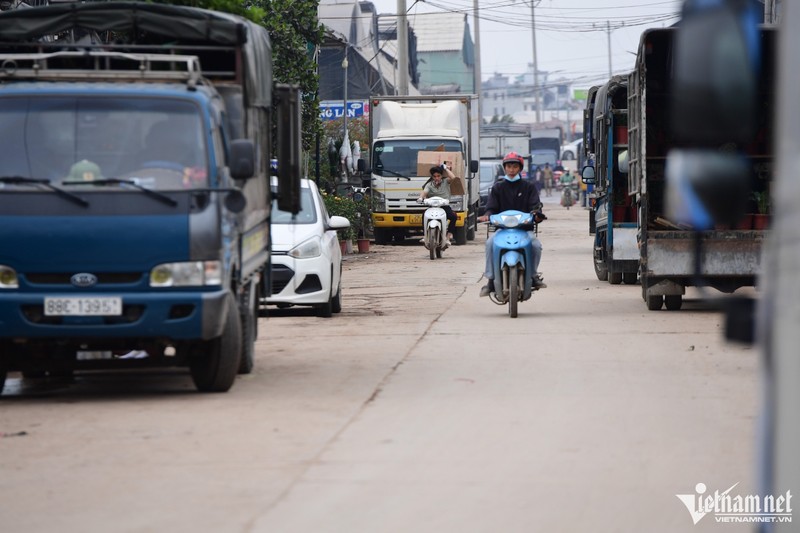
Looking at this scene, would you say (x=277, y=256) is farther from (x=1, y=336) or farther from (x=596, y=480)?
(x=596, y=480)

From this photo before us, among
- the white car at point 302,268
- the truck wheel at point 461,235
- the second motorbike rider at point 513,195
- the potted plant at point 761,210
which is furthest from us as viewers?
the truck wheel at point 461,235

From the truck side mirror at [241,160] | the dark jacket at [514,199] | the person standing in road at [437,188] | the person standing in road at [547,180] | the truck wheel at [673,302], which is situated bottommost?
the person standing in road at [547,180]

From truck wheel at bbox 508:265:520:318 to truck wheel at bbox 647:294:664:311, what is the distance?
172 cm

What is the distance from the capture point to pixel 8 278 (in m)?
9.73

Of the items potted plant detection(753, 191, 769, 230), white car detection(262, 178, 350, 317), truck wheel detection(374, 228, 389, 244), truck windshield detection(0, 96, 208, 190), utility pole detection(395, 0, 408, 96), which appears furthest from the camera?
utility pole detection(395, 0, 408, 96)

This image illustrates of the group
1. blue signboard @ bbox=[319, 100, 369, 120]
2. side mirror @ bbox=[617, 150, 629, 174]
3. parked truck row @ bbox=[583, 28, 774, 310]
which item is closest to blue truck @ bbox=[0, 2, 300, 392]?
parked truck row @ bbox=[583, 28, 774, 310]

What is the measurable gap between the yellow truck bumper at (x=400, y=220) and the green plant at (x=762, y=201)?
51.5 feet

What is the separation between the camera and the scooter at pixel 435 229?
29.3 meters

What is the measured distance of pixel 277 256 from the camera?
54.7 ft

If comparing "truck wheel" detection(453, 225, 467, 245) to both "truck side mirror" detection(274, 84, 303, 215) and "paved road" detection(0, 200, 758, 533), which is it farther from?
"truck side mirror" detection(274, 84, 303, 215)

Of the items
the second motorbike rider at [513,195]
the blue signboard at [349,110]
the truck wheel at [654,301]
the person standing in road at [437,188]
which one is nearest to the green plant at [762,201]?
the truck wheel at [654,301]

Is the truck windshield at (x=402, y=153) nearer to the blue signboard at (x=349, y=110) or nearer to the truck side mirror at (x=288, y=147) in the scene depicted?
the blue signboard at (x=349, y=110)

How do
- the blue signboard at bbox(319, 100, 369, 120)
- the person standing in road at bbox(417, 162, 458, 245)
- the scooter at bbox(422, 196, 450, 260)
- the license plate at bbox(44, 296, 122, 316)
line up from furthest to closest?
the blue signboard at bbox(319, 100, 369, 120) → the person standing in road at bbox(417, 162, 458, 245) → the scooter at bbox(422, 196, 450, 260) → the license plate at bbox(44, 296, 122, 316)

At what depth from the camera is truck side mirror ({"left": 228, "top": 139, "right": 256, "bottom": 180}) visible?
10094mm
